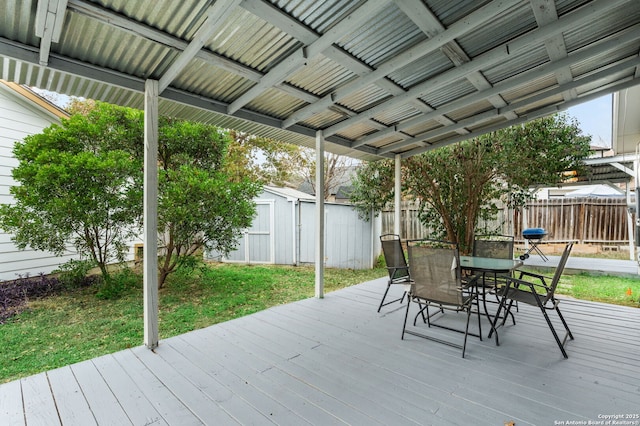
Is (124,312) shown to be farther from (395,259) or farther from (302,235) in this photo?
(302,235)

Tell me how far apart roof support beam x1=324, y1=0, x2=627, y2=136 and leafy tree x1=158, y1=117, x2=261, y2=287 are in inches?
110

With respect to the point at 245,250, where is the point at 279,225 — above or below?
above

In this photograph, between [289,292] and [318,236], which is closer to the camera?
[318,236]

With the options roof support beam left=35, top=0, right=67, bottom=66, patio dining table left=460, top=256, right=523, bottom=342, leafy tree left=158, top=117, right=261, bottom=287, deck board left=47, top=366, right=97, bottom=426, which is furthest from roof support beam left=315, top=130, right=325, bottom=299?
roof support beam left=35, top=0, right=67, bottom=66

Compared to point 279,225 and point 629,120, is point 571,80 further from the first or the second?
point 279,225

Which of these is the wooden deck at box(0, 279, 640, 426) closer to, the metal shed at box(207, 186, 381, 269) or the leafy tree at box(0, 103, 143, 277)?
the leafy tree at box(0, 103, 143, 277)

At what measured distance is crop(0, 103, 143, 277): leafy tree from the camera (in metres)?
4.30

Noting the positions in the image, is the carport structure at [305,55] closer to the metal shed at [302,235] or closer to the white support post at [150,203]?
the white support post at [150,203]

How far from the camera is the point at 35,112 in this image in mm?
5453

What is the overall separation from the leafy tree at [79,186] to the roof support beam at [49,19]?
289 cm

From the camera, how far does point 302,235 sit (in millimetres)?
7883

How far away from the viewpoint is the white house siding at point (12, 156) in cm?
493

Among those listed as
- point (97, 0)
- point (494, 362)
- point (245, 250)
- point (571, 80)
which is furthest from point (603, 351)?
point (245, 250)

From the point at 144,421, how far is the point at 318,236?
2898 millimetres
